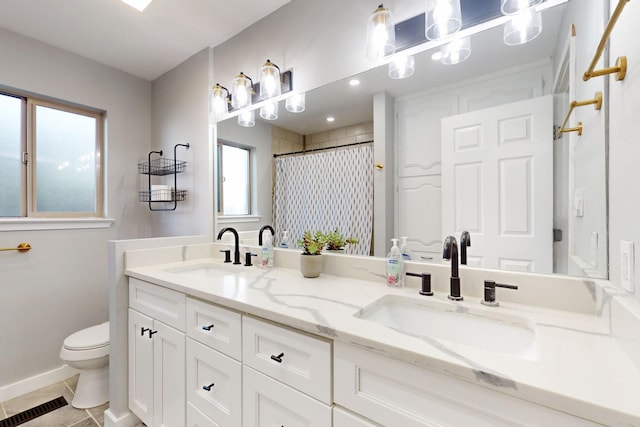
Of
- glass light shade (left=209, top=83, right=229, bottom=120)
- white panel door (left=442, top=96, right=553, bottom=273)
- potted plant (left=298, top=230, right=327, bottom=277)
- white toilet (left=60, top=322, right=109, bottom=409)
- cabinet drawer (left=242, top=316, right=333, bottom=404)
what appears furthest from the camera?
glass light shade (left=209, top=83, right=229, bottom=120)

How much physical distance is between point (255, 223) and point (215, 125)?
0.83 m

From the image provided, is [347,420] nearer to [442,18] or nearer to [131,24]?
[442,18]

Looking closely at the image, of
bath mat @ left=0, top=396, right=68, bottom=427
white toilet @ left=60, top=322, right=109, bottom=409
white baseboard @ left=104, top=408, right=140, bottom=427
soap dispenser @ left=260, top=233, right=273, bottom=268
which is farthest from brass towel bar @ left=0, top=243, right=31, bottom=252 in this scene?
soap dispenser @ left=260, top=233, right=273, bottom=268

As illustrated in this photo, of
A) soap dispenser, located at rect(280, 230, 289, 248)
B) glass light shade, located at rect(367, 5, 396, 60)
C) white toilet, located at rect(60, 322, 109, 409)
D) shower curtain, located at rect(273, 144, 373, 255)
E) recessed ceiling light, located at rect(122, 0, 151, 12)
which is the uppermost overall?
recessed ceiling light, located at rect(122, 0, 151, 12)

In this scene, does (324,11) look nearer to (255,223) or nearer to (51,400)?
(255,223)

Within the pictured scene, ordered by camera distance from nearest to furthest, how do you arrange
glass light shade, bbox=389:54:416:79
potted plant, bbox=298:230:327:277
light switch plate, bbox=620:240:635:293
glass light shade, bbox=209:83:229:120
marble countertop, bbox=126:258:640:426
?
marble countertop, bbox=126:258:640:426
light switch plate, bbox=620:240:635:293
glass light shade, bbox=389:54:416:79
potted plant, bbox=298:230:327:277
glass light shade, bbox=209:83:229:120

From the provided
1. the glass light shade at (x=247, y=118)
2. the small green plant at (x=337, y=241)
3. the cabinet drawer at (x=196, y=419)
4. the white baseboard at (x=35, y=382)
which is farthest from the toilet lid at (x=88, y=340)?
the glass light shade at (x=247, y=118)

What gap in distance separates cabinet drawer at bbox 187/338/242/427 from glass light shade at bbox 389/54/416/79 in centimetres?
138

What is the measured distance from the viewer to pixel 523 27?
106 centimetres

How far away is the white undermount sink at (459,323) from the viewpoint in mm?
857

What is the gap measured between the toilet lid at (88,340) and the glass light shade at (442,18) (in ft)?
7.95

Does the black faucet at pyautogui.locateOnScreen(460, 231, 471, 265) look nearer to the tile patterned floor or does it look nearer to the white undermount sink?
the white undermount sink

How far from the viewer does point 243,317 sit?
41.8 inches

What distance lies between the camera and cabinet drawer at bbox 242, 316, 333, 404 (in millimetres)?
833
